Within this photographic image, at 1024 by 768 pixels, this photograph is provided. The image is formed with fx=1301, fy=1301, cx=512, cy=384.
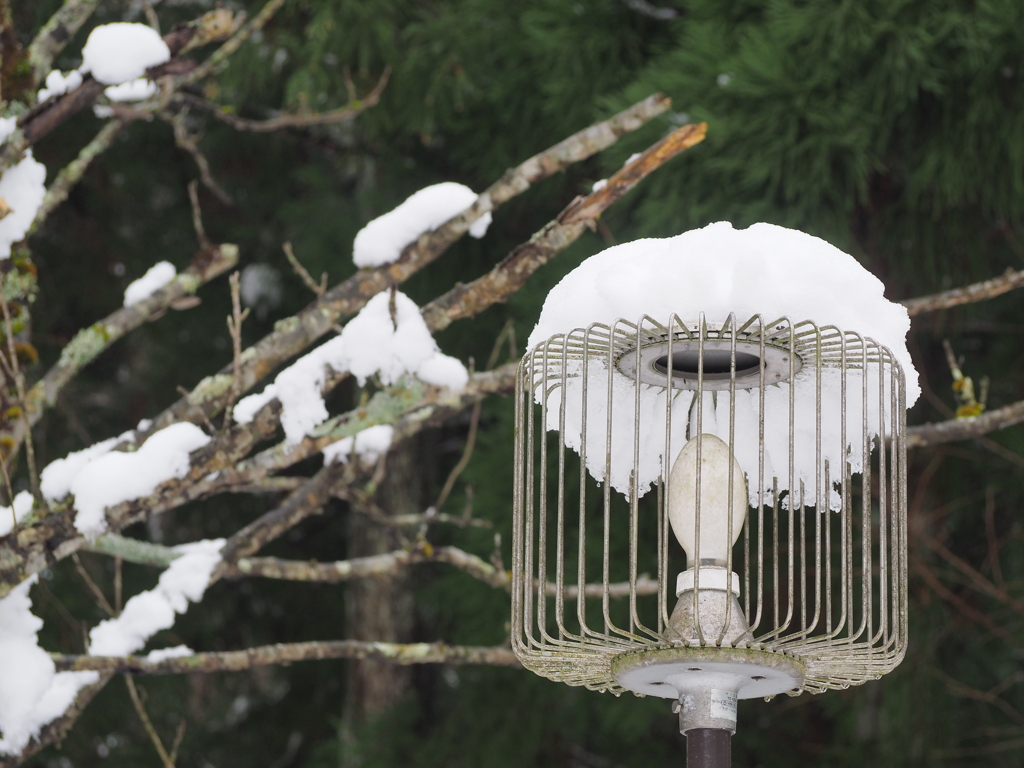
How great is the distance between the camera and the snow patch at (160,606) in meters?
2.94

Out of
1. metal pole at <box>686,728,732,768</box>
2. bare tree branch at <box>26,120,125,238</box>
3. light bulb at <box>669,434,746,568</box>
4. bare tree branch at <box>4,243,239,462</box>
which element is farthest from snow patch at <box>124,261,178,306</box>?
metal pole at <box>686,728,732,768</box>

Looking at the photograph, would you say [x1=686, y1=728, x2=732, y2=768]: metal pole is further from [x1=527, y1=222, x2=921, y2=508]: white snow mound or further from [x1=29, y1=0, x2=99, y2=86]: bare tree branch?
[x1=29, y1=0, x2=99, y2=86]: bare tree branch

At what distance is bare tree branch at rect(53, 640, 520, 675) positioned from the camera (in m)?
2.83

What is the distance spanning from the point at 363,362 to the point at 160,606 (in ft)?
2.79

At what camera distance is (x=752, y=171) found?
3.81 m

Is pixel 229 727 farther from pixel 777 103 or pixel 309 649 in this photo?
pixel 777 103

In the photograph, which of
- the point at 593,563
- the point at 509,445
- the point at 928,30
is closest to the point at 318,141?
the point at 509,445

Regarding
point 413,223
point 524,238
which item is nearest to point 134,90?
point 413,223

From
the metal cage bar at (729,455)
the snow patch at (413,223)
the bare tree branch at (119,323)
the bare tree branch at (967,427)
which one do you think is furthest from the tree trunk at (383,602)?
the metal cage bar at (729,455)

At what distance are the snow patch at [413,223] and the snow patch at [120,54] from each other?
624 millimetres

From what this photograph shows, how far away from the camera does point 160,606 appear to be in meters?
3.00

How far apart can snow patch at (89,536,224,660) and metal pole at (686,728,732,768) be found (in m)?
1.57

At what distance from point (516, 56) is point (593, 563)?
1.97 meters

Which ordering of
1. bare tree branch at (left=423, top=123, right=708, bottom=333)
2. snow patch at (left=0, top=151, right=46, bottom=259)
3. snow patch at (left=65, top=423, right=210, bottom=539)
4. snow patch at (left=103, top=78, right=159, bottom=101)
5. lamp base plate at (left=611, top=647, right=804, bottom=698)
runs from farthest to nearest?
snow patch at (left=103, top=78, right=159, bottom=101), snow patch at (left=0, top=151, right=46, bottom=259), snow patch at (left=65, top=423, right=210, bottom=539), bare tree branch at (left=423, top=123, right=708, bottom=333), lamp base plate at (left=611, top=647, right=804, bottom=698)
